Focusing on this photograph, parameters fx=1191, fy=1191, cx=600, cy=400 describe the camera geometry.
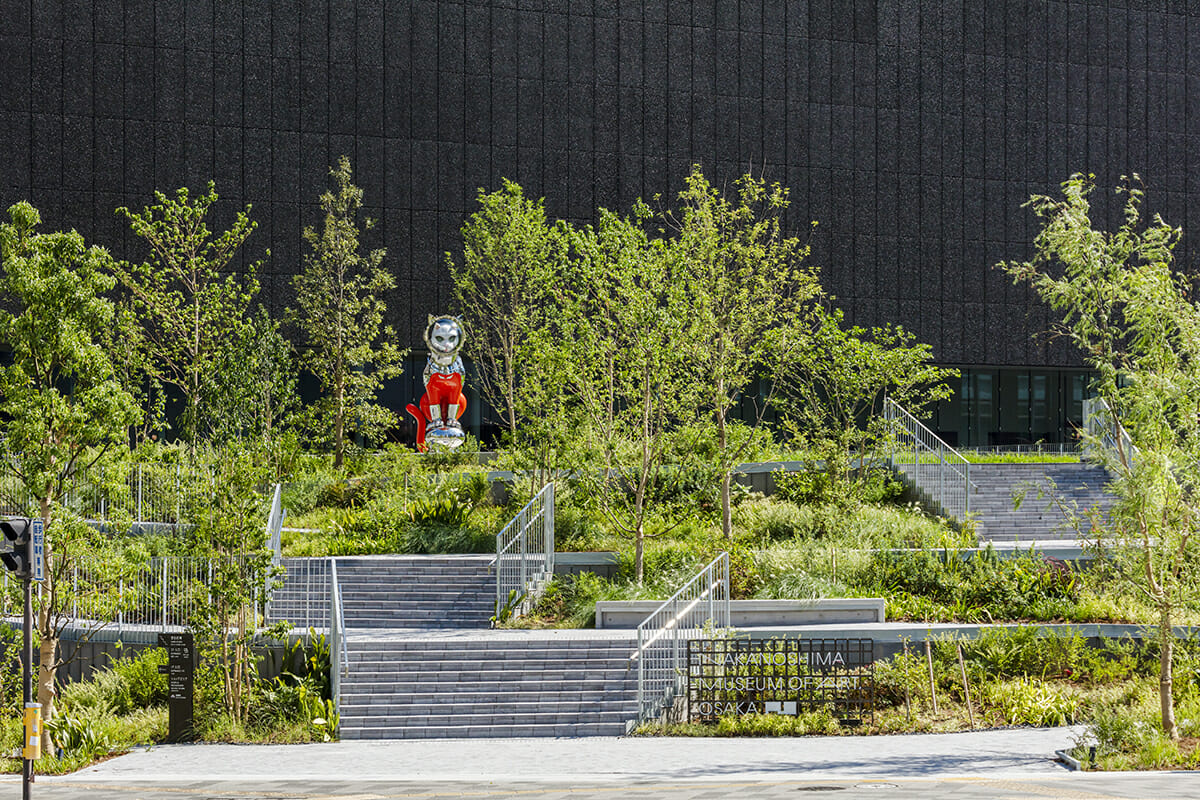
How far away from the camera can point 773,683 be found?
15.1 m

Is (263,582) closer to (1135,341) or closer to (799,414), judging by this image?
(1135,341)

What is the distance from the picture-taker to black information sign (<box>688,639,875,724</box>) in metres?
15.0

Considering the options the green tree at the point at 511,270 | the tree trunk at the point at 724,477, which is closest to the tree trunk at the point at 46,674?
the tree trunk at the point at 724,477

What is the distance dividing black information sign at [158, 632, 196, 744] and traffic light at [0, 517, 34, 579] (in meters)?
3.90

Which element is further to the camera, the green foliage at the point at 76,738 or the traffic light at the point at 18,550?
the green foliage at the point at 76,738

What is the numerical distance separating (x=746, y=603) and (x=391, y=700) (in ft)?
18.1

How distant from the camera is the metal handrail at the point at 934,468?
24.0m

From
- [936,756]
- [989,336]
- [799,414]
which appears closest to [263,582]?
[936,756]

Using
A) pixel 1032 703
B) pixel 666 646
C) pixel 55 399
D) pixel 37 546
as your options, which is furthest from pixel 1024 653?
pixel 55 399

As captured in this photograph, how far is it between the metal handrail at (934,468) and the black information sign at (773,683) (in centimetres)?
886

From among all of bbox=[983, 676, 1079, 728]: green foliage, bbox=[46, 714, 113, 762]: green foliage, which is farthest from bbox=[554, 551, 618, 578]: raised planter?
bbox=[46, 714, 113, 762]: green foliage

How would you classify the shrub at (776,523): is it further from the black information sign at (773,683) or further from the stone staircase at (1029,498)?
the black information sign at (773,683)

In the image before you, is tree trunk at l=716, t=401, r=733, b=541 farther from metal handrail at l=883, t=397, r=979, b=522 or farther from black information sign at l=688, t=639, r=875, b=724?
black information sign at l=688, t=639, r=875, b=724

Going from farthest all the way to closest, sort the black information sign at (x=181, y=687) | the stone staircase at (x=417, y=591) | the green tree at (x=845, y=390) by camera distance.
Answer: the green tree at (x=845, y=390)
the stone staircase at (x=417, y=591)
the black information sign at (x=181, y=687)
